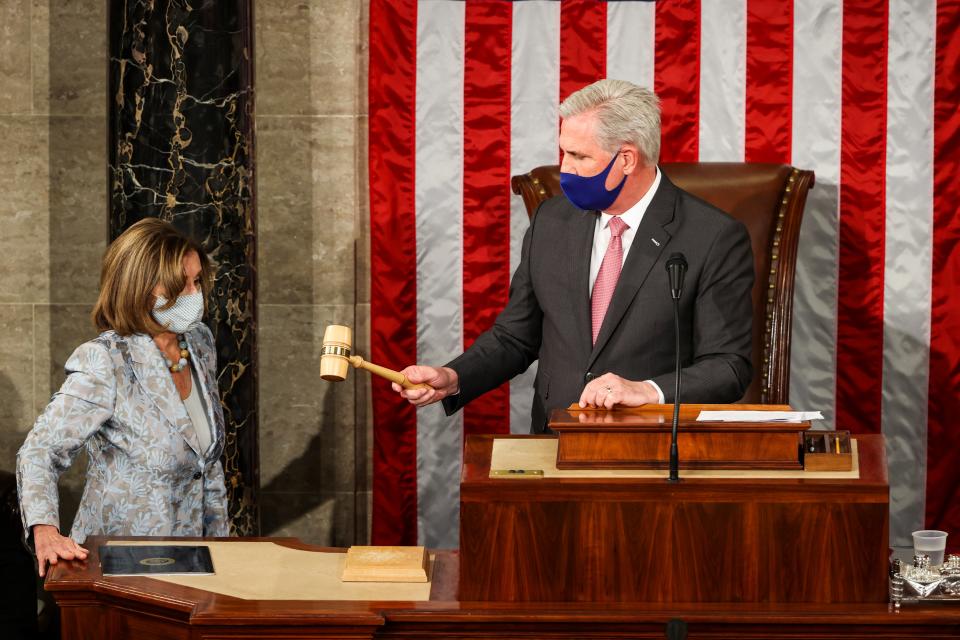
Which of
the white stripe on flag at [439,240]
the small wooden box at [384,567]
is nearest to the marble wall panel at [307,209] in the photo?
the white stripe on flag at [439,240]

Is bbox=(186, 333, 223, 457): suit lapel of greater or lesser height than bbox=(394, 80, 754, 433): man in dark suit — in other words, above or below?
below

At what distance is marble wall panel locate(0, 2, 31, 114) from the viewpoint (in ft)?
16.9

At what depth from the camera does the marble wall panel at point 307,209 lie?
17.0 ft

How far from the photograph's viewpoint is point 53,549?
9.89 feet

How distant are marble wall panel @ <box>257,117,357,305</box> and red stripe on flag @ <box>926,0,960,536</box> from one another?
2.17 metres

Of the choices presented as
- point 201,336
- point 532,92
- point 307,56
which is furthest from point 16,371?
point 532,92

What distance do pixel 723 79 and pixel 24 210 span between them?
2704 mm

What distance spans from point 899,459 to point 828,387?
38cm

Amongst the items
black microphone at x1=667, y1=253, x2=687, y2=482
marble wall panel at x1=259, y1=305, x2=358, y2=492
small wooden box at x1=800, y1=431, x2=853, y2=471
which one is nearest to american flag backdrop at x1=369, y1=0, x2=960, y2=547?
marble wall panel at x1=259, y1=305, x2=358, y2=492

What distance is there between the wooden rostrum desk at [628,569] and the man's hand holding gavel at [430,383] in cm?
73

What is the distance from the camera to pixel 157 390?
3.54 meters

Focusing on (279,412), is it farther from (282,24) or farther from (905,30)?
(905,30)

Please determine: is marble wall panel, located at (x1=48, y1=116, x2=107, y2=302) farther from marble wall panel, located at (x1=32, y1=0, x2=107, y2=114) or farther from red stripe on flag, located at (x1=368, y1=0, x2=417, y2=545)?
red stripe on flag, located at (x1=368, y1=0, x2=417, y2=545)

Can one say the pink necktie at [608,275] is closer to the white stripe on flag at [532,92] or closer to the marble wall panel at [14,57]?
the white stripe on flag at [532,92]
